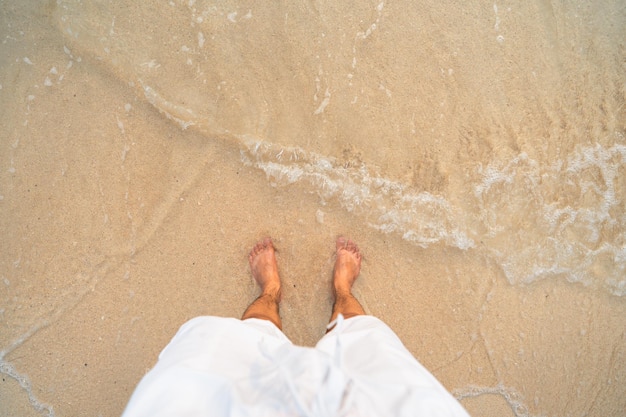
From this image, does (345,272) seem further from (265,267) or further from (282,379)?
(282,379)

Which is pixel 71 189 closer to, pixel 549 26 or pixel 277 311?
pixel 277 311

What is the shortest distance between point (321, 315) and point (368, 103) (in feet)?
3.42

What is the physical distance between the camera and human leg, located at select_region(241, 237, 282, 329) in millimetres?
1948

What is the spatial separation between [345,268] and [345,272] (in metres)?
0.02

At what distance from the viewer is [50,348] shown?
2.00 metres

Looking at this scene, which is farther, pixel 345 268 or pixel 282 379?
pixel 345 268

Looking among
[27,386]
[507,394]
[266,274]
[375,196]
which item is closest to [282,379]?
[266,274]

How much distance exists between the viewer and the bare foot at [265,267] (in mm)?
2010

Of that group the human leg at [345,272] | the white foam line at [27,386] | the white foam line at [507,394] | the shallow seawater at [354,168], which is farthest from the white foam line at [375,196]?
the white foam line at [27,386]

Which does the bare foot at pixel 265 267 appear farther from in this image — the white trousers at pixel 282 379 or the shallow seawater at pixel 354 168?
the white trousers at pixel 282 379

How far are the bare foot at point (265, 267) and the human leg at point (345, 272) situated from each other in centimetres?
28

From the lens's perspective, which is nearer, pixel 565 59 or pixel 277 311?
pixel 277 311

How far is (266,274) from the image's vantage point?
2.01 m

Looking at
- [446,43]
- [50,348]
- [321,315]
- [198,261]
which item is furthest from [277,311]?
[446,43]
